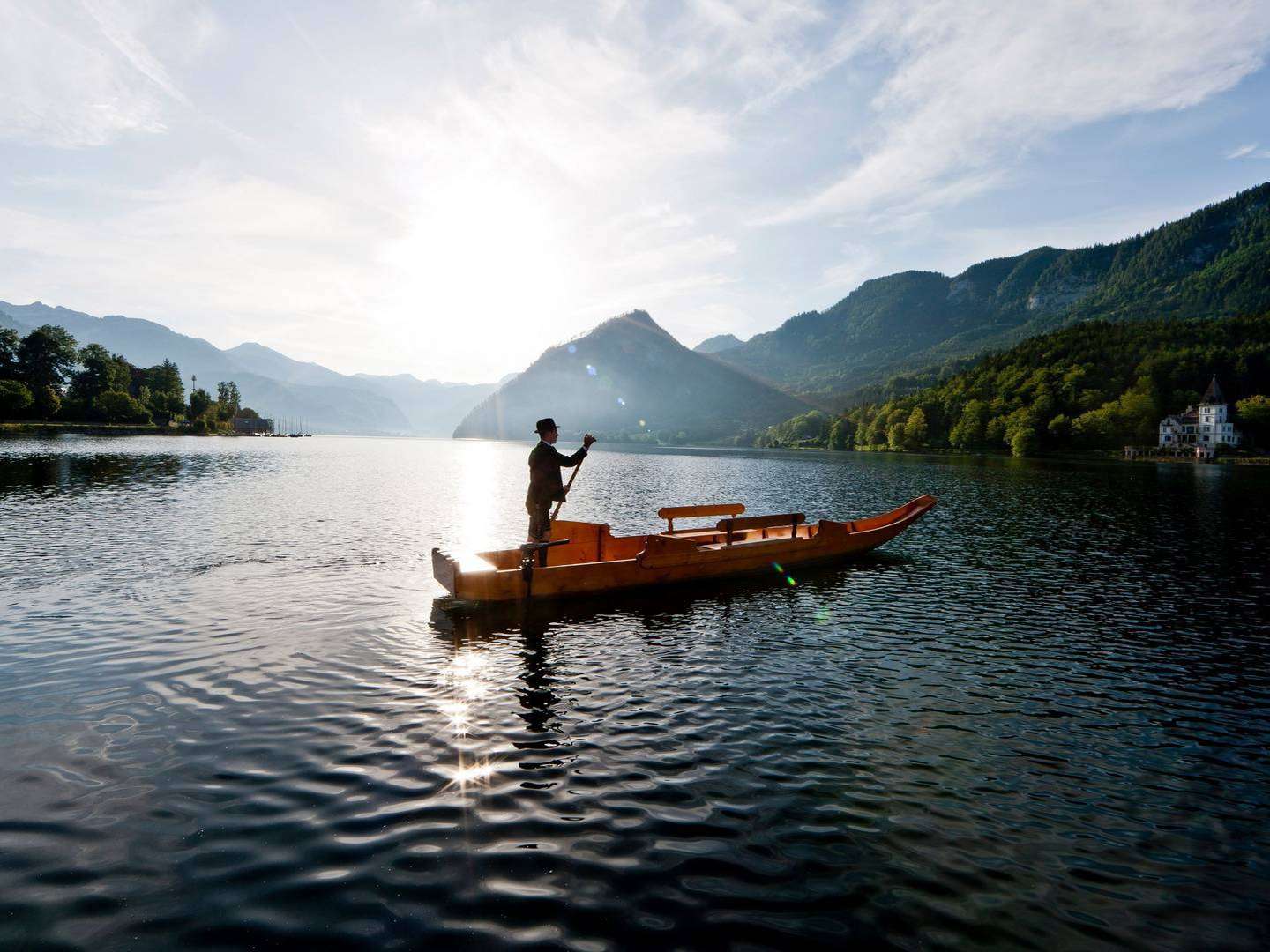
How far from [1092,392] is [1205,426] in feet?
73.8

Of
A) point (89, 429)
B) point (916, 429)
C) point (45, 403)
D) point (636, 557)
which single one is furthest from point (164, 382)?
point (916, 429)

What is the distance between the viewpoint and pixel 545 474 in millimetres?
17031

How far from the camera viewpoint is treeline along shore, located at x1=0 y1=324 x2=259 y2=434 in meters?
141

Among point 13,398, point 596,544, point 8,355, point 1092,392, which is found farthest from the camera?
point 1092,392

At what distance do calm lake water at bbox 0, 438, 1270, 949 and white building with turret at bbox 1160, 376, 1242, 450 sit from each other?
505 feet

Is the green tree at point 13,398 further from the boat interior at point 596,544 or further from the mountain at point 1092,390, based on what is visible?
the mountain at point 1092,390

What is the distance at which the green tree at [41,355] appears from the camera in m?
149

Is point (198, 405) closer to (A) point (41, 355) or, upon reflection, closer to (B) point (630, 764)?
(A) point (41, 355)

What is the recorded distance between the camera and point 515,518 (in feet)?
143

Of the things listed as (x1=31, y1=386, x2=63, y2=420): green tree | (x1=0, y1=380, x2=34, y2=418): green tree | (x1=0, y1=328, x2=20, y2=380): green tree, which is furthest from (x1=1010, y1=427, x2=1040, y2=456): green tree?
(x1=0, y1=328, x2=20, y2=380): green tree

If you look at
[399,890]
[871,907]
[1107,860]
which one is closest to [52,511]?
[399,890]

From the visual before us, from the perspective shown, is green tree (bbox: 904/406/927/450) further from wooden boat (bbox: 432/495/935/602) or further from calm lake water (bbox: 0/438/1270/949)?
calm lake water (bbox: 0/438/1270/949)

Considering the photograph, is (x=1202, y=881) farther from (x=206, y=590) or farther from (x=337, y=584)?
(x=206, y=590)

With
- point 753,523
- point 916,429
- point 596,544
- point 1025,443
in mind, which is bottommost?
point 596,544
